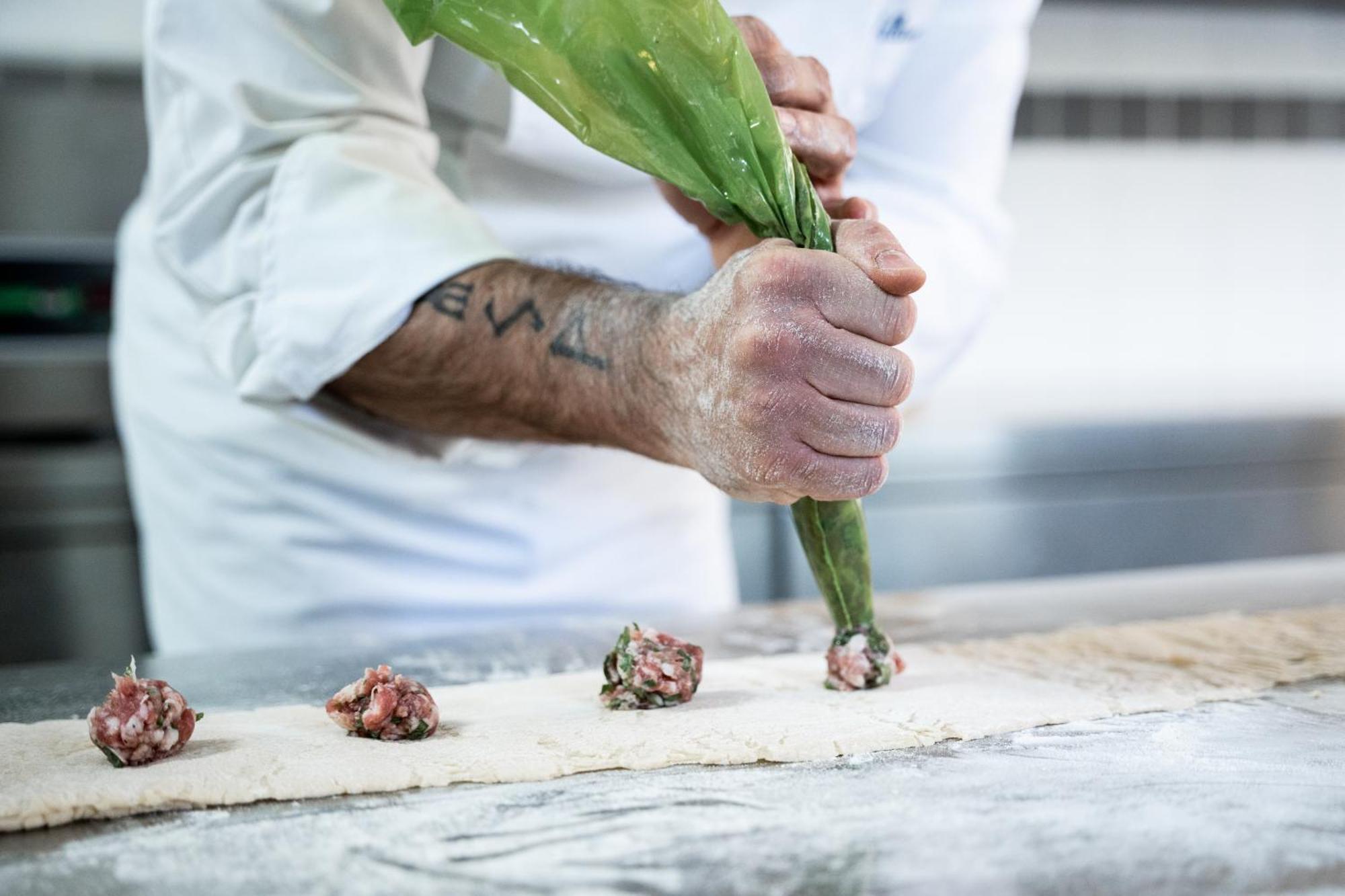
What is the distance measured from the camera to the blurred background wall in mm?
2188

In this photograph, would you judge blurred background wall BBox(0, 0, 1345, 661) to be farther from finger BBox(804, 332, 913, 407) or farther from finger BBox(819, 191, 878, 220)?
finger BBox(804, 332, 913, 407)

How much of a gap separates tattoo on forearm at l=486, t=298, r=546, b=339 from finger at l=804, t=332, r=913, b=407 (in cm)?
29

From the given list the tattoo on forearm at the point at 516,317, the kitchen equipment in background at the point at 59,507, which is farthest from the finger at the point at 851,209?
the kitchen equipment in background at the point at 59,507

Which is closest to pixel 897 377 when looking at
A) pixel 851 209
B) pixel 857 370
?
pixel 857 370

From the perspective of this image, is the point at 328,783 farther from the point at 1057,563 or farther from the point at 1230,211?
the point at 1230,211

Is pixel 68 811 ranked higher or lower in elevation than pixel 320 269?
lower

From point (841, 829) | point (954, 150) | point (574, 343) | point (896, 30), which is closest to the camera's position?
point (841, 829)

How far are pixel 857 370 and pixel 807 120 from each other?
0.20m

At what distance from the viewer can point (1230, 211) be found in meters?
3.14

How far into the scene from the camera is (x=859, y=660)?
84 centimetres

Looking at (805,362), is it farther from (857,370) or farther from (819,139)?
(819,139)

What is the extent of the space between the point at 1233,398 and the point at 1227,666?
85.4 inches

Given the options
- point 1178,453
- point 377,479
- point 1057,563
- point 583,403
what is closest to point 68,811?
point 583,403

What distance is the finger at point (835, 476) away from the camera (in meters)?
0.74
